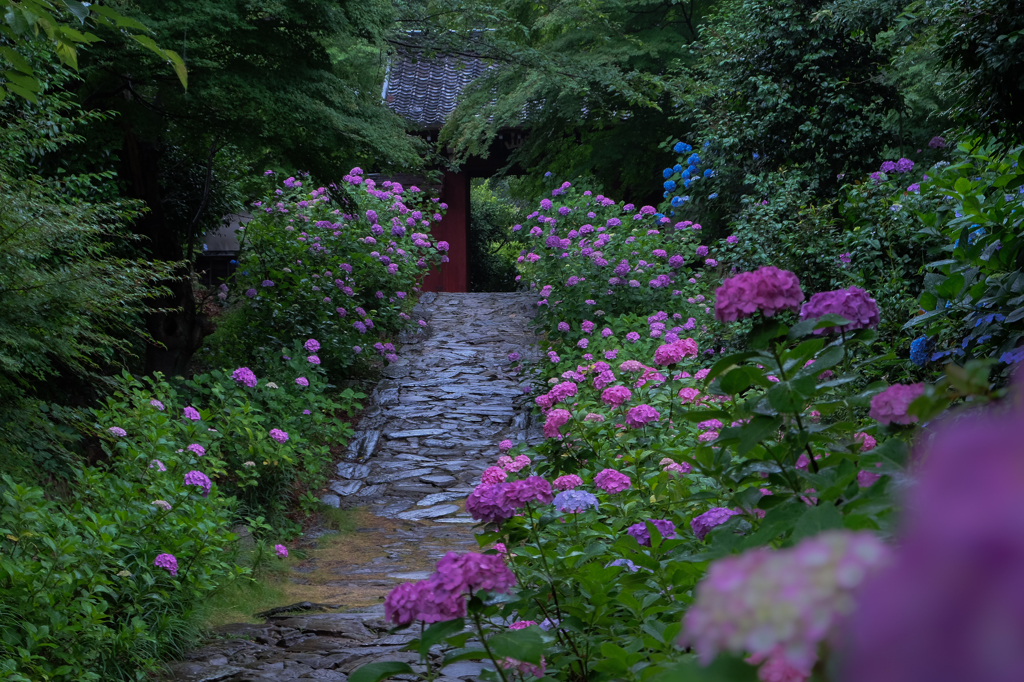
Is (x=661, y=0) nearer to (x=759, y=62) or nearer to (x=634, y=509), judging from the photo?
(x=759, y=62)

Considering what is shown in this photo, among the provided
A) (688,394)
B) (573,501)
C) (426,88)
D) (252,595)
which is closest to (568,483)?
(573,501)

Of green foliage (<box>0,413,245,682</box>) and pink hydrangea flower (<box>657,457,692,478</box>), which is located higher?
pink hydrangea flower (<box>657,457,692,478</box>)

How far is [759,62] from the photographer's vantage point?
8.73m

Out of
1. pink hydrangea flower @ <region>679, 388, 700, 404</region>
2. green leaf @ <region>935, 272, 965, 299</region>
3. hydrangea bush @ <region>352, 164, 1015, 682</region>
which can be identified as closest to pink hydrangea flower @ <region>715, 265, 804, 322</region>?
hydrangea bush @ <region>352, 164, 1015, 682</region>

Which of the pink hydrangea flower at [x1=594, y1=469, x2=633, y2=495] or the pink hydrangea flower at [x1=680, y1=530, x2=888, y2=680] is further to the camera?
the pink hydrangea flower at [x1=594, y1=469, x2=633, y2=495]

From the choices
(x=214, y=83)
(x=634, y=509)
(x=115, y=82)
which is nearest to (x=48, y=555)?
(x=634, y=509)

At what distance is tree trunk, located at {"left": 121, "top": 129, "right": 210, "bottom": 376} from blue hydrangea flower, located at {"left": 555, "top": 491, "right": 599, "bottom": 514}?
5.96 meters

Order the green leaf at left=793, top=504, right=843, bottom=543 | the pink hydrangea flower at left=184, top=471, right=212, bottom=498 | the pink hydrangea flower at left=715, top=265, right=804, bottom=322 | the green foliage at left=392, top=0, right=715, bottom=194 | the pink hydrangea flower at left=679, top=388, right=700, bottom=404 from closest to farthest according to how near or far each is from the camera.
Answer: the green leaf at left=793, top=504, right=843, bottom=543 < the pink hydrangea flower at left=715, top=265, right=804, bottom=322 < the pink hydrangea flower at left=679, top=388, right=700, bottom=404 < the pink hydrangea flower at left=184, top=471, right=212, bottom=498 < the green foliage at left=392, top=0, right=715, bottom=194

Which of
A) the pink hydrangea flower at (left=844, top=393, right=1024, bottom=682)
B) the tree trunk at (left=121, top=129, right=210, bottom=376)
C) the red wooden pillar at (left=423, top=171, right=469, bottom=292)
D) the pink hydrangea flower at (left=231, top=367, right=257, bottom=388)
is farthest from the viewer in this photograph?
the red wooden pillar at (left=423, top=171, right=469, bottom=292)

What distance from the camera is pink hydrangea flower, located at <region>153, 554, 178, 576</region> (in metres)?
3.16

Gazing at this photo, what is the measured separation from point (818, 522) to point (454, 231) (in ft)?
53.4

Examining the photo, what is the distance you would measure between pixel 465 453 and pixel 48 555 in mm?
4779

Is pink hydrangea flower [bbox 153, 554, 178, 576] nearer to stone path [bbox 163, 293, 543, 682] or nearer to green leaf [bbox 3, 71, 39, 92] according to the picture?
stone path [bbox 163, 293, 543, 682]

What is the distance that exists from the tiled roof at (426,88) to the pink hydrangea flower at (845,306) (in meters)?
14.6
